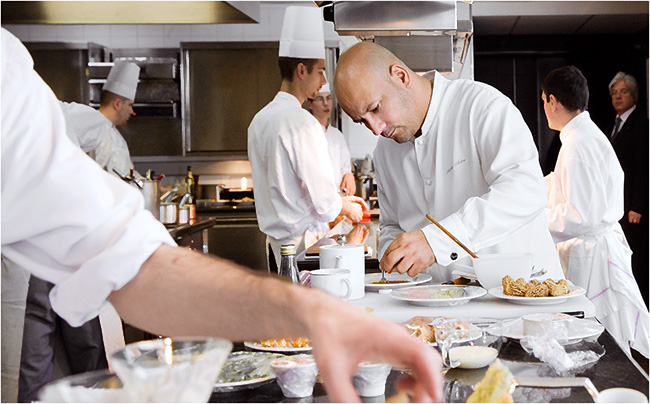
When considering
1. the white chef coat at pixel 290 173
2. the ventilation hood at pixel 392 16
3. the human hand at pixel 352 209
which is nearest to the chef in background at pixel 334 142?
the human hand at pixel 352 209

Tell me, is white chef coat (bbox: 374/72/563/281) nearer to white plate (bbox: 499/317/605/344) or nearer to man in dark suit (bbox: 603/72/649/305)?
white plate (bbox: 499/317/605/344)

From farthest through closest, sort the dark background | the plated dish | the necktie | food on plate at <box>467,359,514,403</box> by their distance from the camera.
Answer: the dark background
the necktie
the plated dish
food on plate at <box>467,359,514,403</box>

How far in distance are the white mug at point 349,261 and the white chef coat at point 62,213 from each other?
1046 mm

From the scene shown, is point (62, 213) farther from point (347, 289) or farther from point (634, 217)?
point (634, 217)

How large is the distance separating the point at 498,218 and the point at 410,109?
496 millimetres

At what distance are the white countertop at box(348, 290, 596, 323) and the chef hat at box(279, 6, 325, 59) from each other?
2.22 meters

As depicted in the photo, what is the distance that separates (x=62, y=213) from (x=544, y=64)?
8.06 meters

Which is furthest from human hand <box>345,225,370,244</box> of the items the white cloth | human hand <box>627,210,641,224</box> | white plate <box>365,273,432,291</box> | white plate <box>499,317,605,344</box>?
human hand <box>627,210,641,224</box>

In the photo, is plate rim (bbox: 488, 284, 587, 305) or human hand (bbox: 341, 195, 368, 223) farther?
human hand (bbox: 341, 195, 368, 223)

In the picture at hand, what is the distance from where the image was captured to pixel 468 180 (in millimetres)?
2375

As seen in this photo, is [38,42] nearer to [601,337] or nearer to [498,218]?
[498,218]

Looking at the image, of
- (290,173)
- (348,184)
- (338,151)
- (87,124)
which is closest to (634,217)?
(348,184)

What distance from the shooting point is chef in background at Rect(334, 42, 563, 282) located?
2.09m

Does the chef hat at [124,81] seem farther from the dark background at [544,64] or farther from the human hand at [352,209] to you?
the dark background at [544,64]
